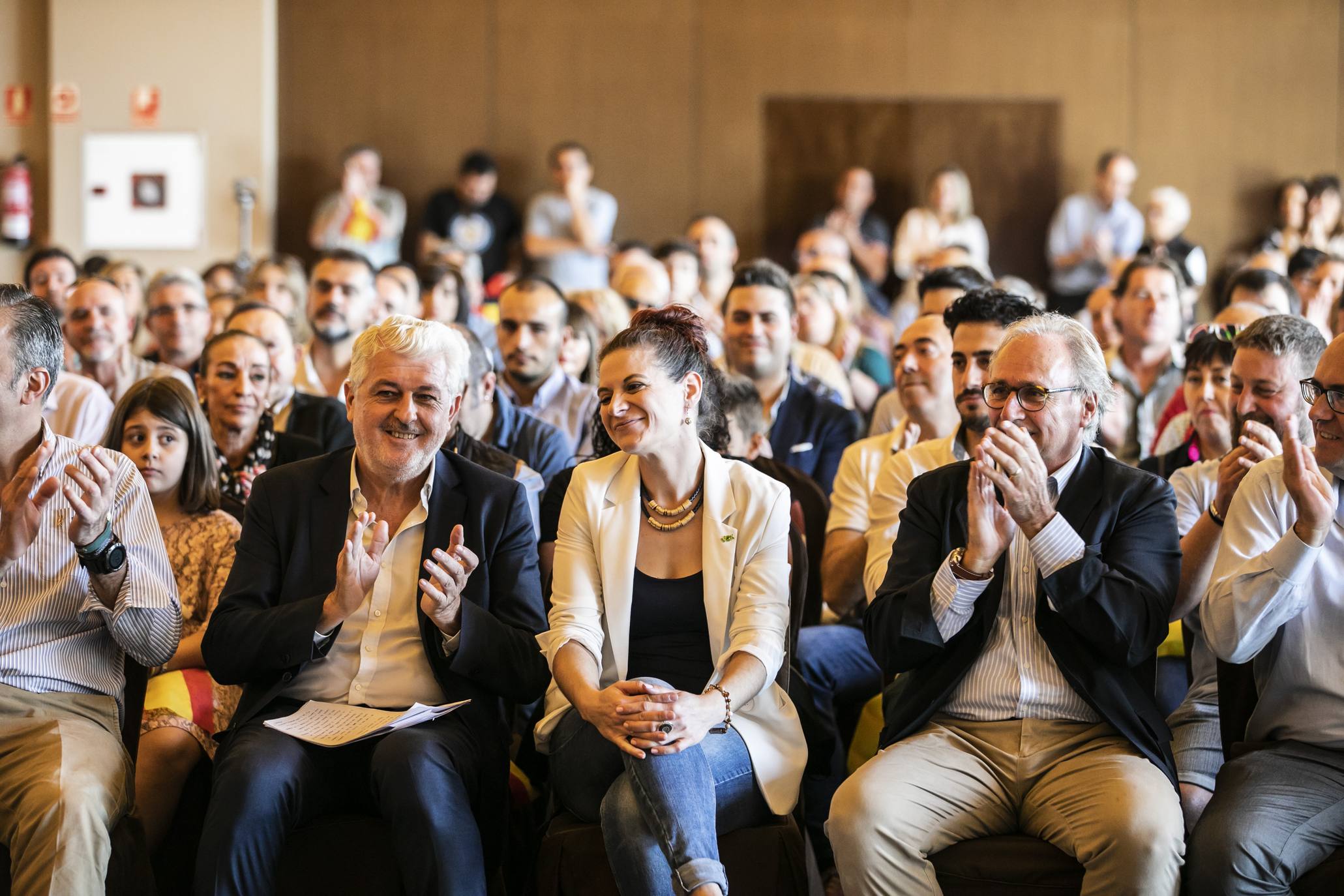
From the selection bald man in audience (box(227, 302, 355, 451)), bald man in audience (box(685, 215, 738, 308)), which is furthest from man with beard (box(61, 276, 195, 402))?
bald man in audience (box(685, 215, 738, 308))

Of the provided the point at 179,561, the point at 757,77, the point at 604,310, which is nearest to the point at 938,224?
the point at 757,77

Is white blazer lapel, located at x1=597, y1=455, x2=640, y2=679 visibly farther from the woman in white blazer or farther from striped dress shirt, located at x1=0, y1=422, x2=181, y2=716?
striped dress shirt, located at x1=0, y1=422, x2=181, y2=716

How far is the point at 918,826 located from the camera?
7.65 ft

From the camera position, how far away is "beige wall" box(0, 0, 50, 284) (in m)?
8.50

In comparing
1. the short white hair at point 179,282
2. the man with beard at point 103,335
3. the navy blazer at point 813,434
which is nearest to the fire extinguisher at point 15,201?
the short white hair at point 179,282

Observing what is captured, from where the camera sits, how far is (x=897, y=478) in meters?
3.20

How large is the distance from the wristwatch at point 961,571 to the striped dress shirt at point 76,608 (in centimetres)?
147

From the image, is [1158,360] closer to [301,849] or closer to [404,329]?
[404,329]

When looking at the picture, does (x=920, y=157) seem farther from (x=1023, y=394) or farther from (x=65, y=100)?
(x=1023, y=394)

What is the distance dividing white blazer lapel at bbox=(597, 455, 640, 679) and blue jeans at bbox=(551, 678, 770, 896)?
6.9 inches

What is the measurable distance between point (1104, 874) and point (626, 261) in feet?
14.2

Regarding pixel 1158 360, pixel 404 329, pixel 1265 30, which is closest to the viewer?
pixel 404 329

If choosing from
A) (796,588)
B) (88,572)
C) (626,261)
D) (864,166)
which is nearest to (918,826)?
(796,588)

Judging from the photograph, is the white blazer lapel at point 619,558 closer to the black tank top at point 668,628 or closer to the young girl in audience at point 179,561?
the black tank top at point 668,628
